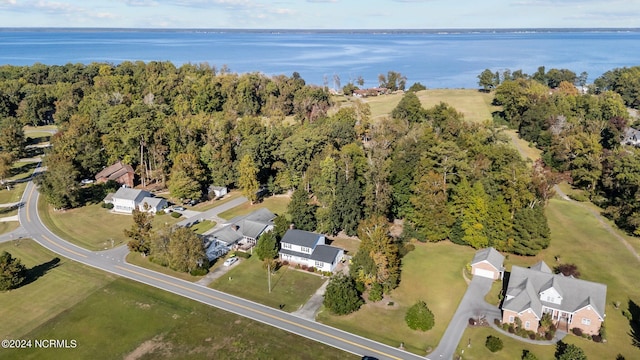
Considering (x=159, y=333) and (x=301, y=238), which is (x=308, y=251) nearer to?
(x=301, y=238)

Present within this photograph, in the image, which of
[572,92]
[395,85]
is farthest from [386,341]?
[395,85]

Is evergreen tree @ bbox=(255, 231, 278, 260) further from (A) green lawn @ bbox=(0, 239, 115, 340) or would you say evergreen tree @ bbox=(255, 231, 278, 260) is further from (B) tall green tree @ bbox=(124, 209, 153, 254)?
(A) green lawn @ bbox=(0, 239, 115, 340)

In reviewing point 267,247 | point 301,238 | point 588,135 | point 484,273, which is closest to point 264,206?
point 267,247

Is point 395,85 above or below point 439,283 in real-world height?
above

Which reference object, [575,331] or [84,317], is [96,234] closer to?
[84,317]

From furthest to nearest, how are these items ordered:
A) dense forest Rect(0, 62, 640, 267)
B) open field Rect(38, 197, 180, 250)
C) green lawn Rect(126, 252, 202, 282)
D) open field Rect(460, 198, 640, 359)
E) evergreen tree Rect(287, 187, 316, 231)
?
evergreen tree Rect(287, 187, 316, 231) < open field Rect(38, 197, 180, 250) < dense forest Rect(0, 62, 640, 267) < green lawn Rect(126, 252, 202, 282) < open field Rect(460, 198, 640, 359)

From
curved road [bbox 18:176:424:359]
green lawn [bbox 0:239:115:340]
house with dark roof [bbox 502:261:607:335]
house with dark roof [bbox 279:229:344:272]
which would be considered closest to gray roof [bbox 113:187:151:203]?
curved road [bbox 18:176:424:359]

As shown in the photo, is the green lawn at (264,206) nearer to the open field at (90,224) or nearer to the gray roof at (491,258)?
the open field at (90,224)
